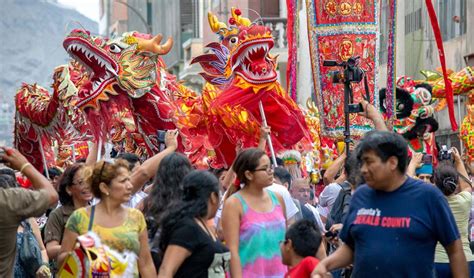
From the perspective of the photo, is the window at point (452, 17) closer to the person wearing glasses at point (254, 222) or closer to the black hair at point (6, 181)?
the black hair at point (6, 181)

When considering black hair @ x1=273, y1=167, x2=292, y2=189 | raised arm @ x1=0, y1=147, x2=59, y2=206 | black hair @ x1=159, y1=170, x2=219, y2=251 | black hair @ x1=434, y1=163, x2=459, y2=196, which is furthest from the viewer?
black hair @ x1=273, y1=167, x2=292, y2=189

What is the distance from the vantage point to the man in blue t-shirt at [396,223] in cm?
850

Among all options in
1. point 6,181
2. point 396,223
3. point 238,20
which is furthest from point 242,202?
point 238,20

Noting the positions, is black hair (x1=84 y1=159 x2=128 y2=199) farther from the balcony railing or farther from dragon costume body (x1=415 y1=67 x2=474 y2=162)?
the balcony railing

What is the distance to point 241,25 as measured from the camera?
58.0 ft

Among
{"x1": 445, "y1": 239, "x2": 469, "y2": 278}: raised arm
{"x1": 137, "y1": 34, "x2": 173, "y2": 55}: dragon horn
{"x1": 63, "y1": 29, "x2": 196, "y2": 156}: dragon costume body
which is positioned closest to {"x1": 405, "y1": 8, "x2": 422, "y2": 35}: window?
{"x1": 63, "y1": 29, "x2": 196, "y2": 156}: dragon costume body

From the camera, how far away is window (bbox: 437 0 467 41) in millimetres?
30625

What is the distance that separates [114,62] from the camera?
1612 cm

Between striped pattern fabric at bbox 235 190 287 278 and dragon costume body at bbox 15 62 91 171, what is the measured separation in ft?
25.6

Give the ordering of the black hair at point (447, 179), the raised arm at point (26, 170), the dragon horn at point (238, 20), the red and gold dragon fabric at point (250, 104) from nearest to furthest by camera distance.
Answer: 1. the raised arm at point (26, 170)
2. the black hair at point (447, 179)
3. the red and gold dragon fabric at point (250, 104)
4. the dragon horn at point (238, 20)

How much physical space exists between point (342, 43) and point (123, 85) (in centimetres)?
306

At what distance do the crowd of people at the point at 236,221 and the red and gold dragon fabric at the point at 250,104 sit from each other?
201 inches

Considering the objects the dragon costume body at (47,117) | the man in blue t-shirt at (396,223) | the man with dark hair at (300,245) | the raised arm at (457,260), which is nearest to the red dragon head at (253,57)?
the dragon costume body at (47,117)

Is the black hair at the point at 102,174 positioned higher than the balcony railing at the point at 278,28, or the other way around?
the balcony railing at the point at 278,28
